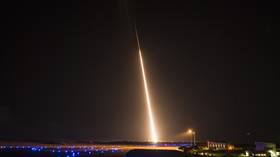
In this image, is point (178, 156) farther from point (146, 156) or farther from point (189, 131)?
point (189, 131)

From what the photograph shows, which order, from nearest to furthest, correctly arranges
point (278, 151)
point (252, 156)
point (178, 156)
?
point (178, 156)
point (252, 156)
point (278, 151)

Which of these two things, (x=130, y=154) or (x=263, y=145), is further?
(x=263, y=145)

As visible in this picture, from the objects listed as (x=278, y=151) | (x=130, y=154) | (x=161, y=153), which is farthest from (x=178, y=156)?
(x=278, y=151)

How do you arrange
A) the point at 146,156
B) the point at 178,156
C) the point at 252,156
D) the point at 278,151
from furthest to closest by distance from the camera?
the point at 278,151 < the point at 252,156 < the point at 178,156 < the point at 146,156

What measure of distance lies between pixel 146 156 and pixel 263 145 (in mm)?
56269

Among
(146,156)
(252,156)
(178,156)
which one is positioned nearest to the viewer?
(146,156)

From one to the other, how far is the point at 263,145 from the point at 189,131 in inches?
632

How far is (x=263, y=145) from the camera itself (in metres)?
83.6

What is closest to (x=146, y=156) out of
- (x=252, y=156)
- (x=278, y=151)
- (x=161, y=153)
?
(x=161, y=153)

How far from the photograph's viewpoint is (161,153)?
3578cm

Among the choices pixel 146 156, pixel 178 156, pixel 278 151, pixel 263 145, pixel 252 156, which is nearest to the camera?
pixel 146 156

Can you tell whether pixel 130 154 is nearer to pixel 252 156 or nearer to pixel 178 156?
pixel 178 156

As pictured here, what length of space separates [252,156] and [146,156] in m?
34.3

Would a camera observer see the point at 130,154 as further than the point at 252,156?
No
